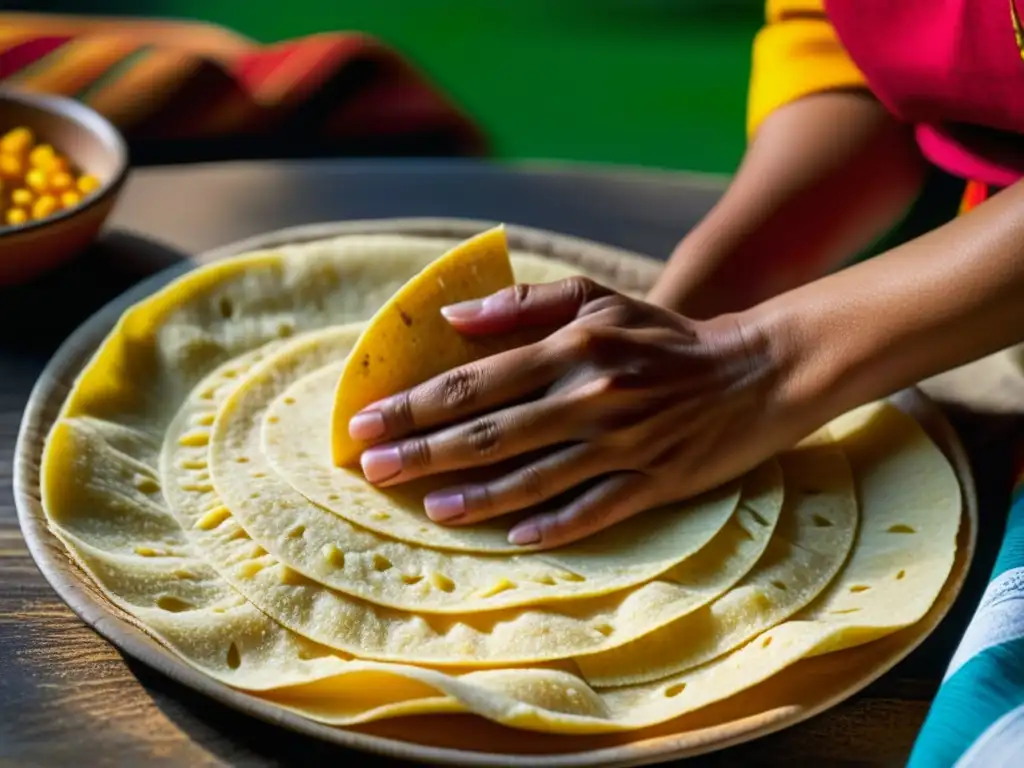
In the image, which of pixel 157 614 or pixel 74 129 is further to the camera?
pixel 74 129

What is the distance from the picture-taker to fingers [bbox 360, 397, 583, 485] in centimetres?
86

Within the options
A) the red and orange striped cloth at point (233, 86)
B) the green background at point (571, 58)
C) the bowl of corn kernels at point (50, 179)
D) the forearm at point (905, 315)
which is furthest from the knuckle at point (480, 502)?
the green background at point (571, 58)

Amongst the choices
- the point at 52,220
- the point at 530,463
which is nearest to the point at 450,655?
the point at 530,463

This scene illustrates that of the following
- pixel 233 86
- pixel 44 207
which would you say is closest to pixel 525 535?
pixel 44 207

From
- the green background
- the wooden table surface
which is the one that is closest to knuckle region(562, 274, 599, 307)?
the wooden table surface

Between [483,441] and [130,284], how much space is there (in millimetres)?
511

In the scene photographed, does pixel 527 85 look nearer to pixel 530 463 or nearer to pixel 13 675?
pixel 530 463

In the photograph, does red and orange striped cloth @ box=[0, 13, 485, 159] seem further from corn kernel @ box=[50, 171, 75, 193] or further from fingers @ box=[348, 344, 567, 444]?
fingers @ box=[348, 344, 567, 444]

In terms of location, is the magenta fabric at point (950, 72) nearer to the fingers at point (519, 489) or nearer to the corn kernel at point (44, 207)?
the fingers at point (519, 489)

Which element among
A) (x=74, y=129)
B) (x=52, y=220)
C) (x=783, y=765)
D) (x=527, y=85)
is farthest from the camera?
(x=527, y=85)

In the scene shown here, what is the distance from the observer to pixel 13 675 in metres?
0.74

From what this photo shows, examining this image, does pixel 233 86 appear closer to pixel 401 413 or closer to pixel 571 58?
pixel 571 58

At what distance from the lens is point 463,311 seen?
913 mm

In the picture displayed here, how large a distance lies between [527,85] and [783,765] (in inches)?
91.4
